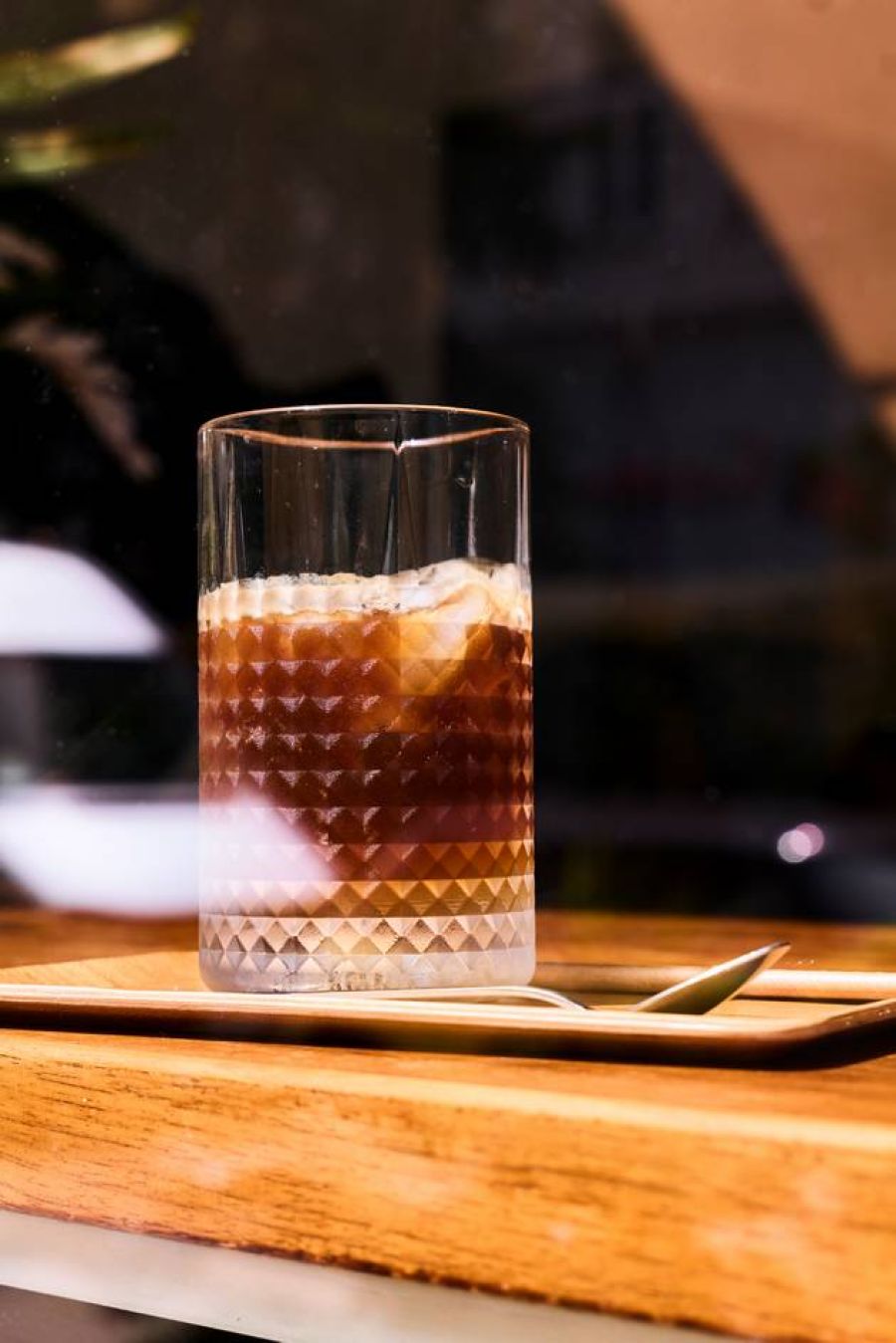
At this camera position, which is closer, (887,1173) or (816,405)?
(887,1173)

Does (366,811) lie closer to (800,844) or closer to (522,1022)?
(522,1022)

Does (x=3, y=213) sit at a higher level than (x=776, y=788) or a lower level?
higher

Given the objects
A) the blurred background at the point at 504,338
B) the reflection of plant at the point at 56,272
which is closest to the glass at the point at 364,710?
the blurred background at the point at 504,338

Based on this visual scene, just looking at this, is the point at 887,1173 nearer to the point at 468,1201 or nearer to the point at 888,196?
the point at 468,1201

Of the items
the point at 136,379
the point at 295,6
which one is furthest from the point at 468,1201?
the point at 295,6

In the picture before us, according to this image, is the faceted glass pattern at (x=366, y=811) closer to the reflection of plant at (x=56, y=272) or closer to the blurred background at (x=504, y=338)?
the blurred background at (x=504, y=338)

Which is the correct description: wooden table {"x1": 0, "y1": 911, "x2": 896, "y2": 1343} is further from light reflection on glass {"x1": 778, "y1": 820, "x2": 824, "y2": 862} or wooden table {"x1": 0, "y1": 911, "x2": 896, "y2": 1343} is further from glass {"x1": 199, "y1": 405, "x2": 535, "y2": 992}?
light reflection on glass {"x1": 778, "y1": 820, "x2": 824, "y2": 862}

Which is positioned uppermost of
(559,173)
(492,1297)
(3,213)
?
(559,173)
